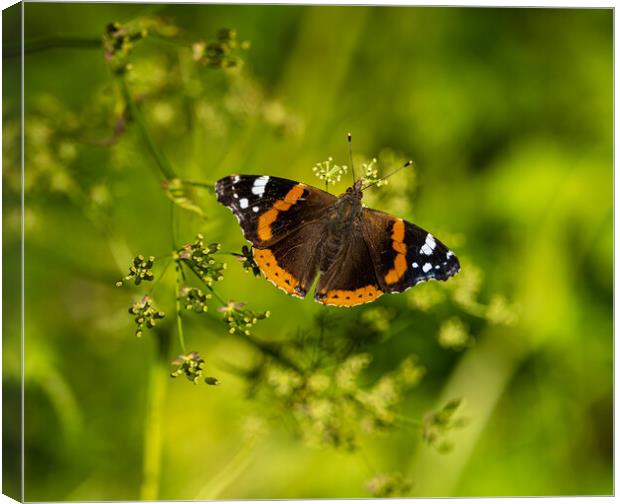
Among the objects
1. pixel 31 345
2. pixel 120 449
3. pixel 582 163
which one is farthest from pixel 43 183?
pixel 582 163

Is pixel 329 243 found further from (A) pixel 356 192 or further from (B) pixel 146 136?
(B) pixel 146 136

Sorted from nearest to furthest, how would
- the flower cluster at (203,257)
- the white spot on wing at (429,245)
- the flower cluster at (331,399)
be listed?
the flower cluster at (203,257)
the white spot on wing at (429,245)
the flower cluster at (331,399)

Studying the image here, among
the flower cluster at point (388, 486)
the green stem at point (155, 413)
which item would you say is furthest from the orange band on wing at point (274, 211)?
the flower cluster at point (388, 486)

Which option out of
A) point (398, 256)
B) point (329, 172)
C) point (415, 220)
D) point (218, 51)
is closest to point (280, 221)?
point (329, 172)

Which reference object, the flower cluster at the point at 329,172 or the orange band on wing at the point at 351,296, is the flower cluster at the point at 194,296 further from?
the flower cluster at the point at 329,172

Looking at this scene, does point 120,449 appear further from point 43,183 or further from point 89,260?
point 43,183

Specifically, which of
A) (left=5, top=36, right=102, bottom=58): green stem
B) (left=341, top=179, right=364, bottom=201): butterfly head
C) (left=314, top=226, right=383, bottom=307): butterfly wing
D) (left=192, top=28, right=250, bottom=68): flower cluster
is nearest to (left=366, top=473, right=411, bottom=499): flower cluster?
(left=314, top=226, right=383, bottom=307): butterfly wing

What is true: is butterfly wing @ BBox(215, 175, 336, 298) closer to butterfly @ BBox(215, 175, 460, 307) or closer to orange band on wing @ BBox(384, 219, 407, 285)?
butterfly @ BBox(215, 175, 460, 307)
